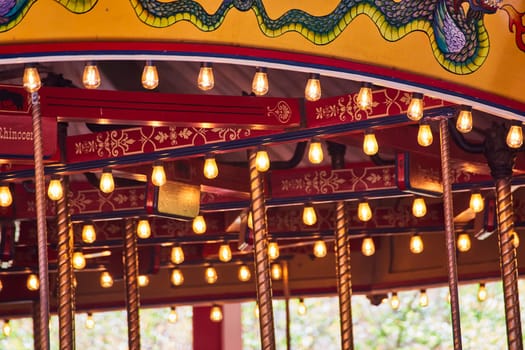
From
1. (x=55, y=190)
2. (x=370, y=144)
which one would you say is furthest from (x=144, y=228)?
(x=370, y=144)

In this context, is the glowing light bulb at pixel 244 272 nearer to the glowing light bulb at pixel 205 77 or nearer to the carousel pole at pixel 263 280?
the carousel pole at pixel 263 280

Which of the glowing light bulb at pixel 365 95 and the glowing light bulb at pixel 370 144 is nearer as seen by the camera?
the glowing light bulb at pixel 365 95

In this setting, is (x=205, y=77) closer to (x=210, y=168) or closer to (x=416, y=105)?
(x=416, y=105)

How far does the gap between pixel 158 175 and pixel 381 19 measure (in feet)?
11.4

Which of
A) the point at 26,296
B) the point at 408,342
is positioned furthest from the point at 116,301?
the point at 408,342

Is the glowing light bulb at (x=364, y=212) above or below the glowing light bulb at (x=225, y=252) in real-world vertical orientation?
below

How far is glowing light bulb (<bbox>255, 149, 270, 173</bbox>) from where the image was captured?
1193cm

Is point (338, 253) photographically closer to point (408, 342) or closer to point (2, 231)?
point (2, 231)

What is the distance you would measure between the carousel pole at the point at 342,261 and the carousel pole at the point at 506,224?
2315 mm

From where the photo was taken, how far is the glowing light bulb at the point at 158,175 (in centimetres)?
1206

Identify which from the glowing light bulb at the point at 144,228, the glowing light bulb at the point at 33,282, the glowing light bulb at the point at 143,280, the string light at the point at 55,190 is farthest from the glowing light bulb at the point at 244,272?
the string light at the point at 55,190

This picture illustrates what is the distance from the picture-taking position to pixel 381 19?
922 cm

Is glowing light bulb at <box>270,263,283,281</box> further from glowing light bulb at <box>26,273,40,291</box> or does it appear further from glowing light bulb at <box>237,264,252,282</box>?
glowing light bulb at <box>26,273,40,291</box>

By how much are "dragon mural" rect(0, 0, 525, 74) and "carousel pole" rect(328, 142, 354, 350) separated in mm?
4789
